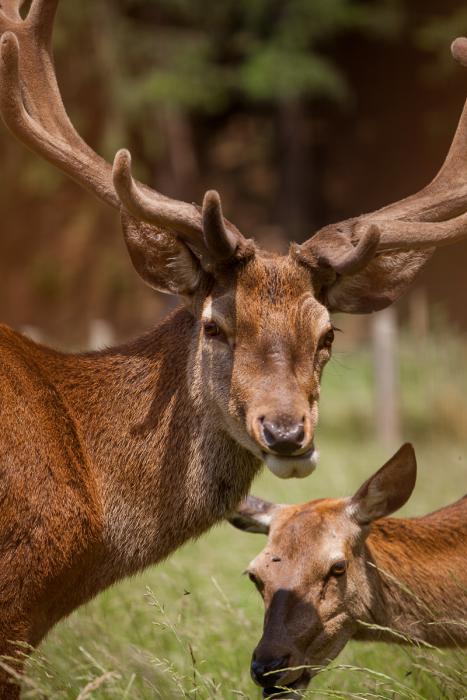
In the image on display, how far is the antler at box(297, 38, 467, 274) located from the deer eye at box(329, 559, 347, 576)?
1.18 metres

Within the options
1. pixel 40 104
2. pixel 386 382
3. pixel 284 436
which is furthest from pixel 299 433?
pixel 386 382

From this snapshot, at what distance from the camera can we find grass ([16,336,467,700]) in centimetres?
438

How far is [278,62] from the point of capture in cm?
1920

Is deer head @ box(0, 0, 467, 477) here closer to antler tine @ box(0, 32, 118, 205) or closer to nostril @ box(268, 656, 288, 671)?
antler tine @ box(0, 32, 118, 205)

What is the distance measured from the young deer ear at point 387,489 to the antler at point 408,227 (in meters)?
0.82

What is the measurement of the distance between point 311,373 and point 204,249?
64cm

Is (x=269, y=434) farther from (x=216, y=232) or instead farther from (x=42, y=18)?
(x=42, y=18)

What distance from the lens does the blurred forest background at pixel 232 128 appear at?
780 inches

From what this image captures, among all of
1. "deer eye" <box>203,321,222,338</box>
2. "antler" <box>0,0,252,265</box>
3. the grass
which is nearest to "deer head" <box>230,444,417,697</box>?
the grass

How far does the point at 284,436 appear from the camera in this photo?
151 inches

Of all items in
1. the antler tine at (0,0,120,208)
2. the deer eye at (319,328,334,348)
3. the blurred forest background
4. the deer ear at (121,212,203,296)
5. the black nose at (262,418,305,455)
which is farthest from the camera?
the blurred forest background

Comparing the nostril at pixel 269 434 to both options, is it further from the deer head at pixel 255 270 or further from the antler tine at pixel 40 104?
A: the antler tine at pixel 40 104

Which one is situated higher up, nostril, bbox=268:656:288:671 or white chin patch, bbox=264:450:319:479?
white chin patch, bbox=264:450:319:479

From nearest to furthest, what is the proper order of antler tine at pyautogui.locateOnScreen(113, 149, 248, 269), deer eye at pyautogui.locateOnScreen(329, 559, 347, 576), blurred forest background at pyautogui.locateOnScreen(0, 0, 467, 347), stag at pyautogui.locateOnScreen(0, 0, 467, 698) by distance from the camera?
stag at pyautogui.locateOnScreen(0, 0, 467, 698), antler tine at pyautogui.locateOnScreen(113, 149, 248, 269), deer eye at pyautogui.locateOnScreen(329, 559, 347, 576), blurred forest background at pyautogui.locateOnScreen(0, 0, 467, 347)
